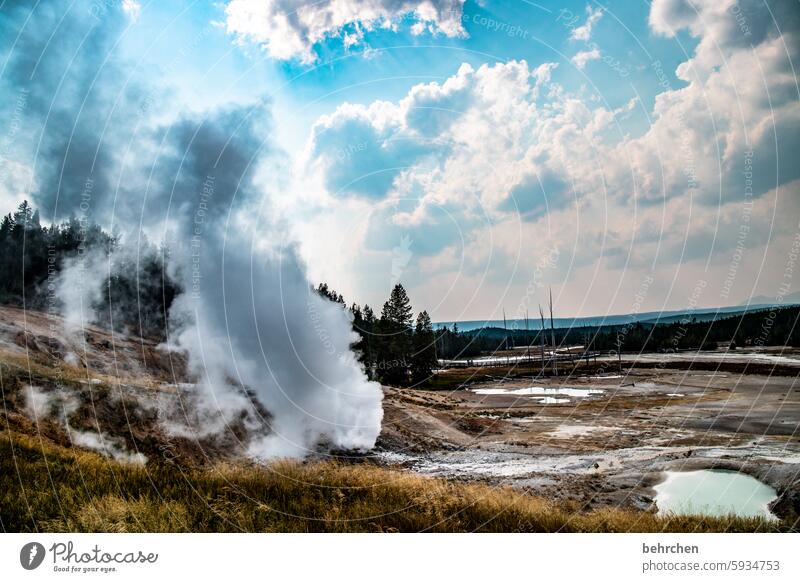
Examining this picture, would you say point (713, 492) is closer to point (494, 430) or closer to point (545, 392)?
point (494, 430)

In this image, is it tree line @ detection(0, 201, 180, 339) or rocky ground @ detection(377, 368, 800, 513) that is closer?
rocky ground @ detection(377, 368, 800, 513)

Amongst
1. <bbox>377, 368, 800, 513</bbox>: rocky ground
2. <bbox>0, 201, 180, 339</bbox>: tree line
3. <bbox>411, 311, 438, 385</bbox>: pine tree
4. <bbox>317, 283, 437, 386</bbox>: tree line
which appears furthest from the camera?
<bbox>411, 311, 438, 385</bbox>: pine tree

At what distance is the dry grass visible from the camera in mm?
6336

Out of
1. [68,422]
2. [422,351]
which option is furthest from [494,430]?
[422,351]

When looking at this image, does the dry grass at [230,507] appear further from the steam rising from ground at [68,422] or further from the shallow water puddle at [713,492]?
the shallow water puddle at [713,492]

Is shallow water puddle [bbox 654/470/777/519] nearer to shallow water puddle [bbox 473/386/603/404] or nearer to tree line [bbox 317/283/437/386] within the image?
shallow water puddle [bbox 473/386/603/404]

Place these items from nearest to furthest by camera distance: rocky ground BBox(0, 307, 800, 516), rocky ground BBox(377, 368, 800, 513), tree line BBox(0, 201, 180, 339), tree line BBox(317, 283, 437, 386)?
rocky ground BBox(0, 307, 800, 516) < rocky ground BBox(377, 368, 800, 513) < tree line BBox(0, 201, 180, 339) < tree line BBox(317, 283, 437, 386)

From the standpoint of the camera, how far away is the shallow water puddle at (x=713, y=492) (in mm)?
8758

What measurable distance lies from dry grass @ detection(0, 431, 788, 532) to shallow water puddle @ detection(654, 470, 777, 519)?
6.67 ft

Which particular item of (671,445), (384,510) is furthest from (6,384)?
(671,445)

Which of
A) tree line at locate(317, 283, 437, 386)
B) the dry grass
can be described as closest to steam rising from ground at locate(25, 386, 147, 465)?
the dry grass

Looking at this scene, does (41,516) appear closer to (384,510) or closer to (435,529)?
(384,510)

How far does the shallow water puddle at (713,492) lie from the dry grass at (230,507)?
2.03 metres

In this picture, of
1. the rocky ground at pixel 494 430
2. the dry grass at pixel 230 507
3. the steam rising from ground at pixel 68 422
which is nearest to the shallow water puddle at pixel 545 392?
the rocky ground at pixel 494 430
